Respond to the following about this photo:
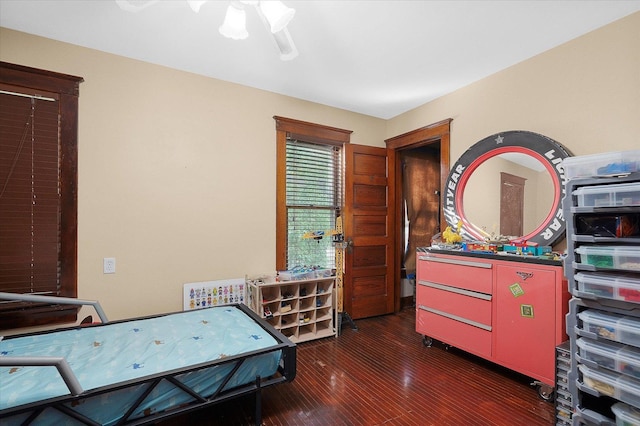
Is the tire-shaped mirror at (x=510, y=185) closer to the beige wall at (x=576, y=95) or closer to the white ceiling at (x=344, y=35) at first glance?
the beige wall at (x=576, y=95)

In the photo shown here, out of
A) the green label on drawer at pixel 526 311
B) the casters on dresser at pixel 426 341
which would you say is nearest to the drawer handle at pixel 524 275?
the green label on drawer at pixel 526 311

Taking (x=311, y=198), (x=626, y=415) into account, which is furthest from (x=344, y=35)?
(x=626, y=415)

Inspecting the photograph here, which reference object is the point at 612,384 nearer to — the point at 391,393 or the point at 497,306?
the point at 497,306

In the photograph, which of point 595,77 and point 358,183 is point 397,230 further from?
point 595,77

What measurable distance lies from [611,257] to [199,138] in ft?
10.7

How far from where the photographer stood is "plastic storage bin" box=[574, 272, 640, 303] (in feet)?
5.12

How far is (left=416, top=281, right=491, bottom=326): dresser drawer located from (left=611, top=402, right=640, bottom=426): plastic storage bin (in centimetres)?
89

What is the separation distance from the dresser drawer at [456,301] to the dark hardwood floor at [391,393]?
1.50 feet

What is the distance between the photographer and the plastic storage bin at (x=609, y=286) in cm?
156

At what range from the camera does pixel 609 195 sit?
5.52 feet

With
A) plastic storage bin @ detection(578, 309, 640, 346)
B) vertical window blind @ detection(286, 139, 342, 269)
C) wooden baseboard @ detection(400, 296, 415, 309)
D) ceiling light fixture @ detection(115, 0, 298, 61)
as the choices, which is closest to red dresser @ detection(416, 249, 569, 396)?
plastic storage bin @ detection(578, 309, 640, 346)

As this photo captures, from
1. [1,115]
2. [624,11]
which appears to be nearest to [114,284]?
[1,115]

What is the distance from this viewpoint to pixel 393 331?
349 cm

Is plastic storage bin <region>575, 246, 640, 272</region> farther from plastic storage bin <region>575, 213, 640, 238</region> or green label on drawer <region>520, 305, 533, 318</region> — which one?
green label on drawer <region>520, 305, 533, 318</region>
